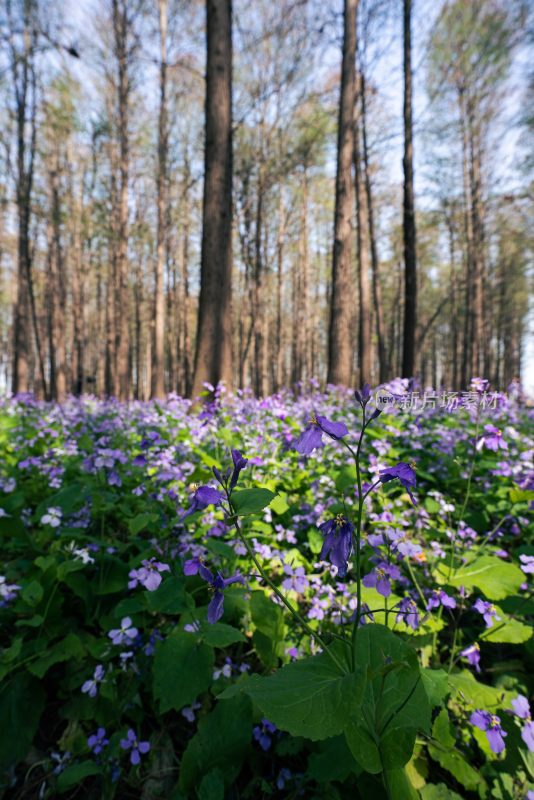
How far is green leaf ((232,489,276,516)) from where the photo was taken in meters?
1.02

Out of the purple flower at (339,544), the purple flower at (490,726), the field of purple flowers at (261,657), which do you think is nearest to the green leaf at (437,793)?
the field of purple flowers at (261,657)

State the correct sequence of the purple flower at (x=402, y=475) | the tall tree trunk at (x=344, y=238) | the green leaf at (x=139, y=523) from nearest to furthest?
the purple flower at (x=402, y=475) → the green leaf at (x=139, y=523) → the tall tree trunk at (x=344, y=238)

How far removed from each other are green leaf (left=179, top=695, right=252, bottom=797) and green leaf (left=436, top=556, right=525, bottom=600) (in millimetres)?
998

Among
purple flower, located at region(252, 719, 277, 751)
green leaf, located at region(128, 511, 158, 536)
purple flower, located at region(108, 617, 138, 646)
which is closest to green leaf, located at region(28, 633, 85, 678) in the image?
purple flower, located at region(108, 617, 138, 646)

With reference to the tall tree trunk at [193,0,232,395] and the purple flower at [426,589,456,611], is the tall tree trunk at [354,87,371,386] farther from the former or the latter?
the purple flower at [426,589,456,611]

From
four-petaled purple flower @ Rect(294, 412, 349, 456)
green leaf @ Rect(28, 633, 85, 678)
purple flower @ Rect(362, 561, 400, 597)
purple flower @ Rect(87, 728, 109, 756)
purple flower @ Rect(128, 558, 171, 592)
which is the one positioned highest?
four-petaled purple flower @ Rect(294, 412, 349, 456)

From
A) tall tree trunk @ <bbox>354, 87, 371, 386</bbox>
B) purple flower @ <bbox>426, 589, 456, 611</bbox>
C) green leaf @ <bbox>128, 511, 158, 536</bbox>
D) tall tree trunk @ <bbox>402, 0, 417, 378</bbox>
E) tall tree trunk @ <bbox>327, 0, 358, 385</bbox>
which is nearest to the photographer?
purple flower @ <bbox>426, 589, 456, 611</bbox>

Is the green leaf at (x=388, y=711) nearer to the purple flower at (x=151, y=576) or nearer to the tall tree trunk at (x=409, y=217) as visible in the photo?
the purple flower at (x=151, y=576)

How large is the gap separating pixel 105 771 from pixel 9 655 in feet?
1.78

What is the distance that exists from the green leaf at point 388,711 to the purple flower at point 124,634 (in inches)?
34.8

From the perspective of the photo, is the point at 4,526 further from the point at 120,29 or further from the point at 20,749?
the point at 120,29

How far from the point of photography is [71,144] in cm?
1686

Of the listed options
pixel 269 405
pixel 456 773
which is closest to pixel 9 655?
pixel 456 773

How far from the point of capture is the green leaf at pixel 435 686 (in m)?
1.19
